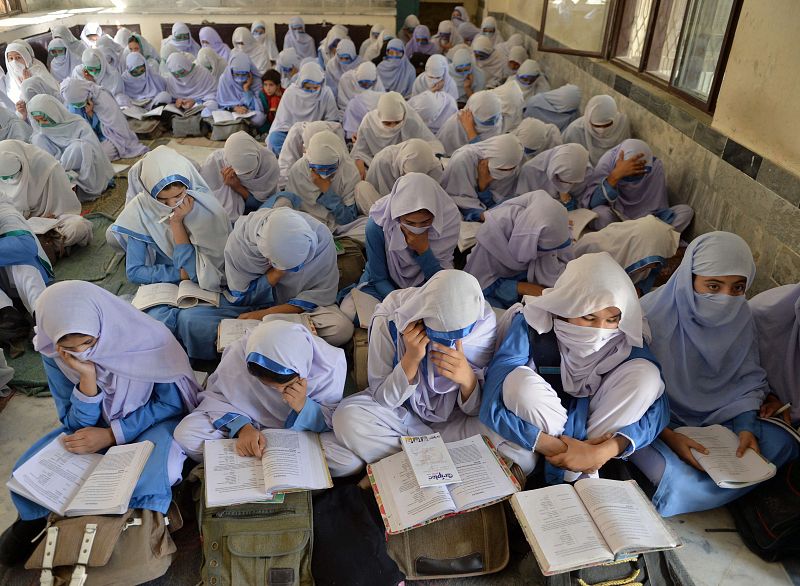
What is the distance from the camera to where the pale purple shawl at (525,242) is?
8.54 ft

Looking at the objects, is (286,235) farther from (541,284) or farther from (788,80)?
(788,80)

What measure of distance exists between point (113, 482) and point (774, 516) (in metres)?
2.03

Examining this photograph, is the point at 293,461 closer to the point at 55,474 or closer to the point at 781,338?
the point at 55,474

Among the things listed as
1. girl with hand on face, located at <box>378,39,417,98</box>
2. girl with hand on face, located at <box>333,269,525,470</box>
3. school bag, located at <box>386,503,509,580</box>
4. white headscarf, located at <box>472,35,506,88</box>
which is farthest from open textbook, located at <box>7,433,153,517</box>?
white headscarf, located at <box>472,35,506,88</box>

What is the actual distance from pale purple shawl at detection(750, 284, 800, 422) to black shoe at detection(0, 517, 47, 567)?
97.5 inches

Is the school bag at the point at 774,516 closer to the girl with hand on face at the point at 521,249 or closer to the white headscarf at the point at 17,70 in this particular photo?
the girl with hand on face at the point at 521,249

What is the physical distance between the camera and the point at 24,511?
1.68 meters

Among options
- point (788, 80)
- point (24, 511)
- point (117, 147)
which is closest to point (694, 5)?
point (788, 80)

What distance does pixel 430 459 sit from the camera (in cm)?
177

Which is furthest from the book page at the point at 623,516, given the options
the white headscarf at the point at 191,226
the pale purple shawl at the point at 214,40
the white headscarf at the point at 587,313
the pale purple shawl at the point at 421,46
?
the pale purple shawl at the point at 214,40

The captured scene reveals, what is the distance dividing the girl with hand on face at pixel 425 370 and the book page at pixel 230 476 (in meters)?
0.31

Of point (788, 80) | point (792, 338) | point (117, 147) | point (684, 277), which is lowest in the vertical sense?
point (117, 147)

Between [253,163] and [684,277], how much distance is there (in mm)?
2449

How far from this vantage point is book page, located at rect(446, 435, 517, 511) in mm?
1662
